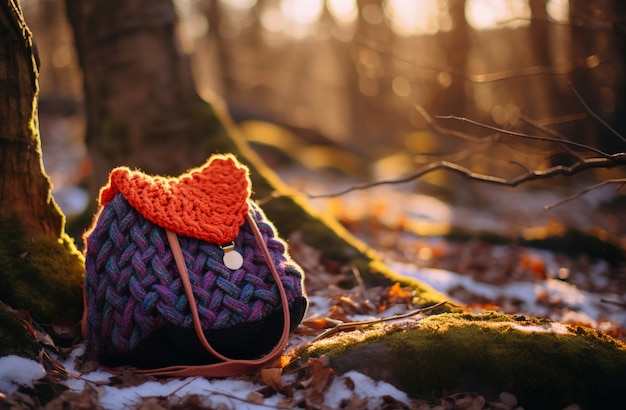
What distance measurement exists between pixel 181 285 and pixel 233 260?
27 centimetres

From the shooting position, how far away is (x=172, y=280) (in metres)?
2.60

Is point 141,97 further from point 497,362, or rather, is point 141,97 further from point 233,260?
point 497,362

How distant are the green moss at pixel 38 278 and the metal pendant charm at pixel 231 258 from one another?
39.5 inches

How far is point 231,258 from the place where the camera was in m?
2.71

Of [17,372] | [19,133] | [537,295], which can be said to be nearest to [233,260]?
[17,372]

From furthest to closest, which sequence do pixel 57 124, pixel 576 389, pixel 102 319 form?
1. pixel 57 124
2. pixel 102 319
3. pixel 576 389

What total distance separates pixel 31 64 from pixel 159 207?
3.71 ft

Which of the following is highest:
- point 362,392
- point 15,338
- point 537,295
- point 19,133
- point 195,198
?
point 19,133

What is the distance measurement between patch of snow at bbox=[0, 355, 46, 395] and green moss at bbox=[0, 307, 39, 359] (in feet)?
0.12

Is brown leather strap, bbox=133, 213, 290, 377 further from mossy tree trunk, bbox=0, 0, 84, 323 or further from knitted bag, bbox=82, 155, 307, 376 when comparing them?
mossy tree trunk, bbox=0, 0, 84, 323

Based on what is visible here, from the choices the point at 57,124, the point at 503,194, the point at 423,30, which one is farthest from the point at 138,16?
the point at 423,30

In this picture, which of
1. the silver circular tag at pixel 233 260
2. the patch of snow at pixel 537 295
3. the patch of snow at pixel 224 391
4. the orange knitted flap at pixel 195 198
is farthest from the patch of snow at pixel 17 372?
the patch of snow at pixel 537 295

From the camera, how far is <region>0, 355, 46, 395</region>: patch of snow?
2.40 meters

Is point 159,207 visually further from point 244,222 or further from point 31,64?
point 31,64
